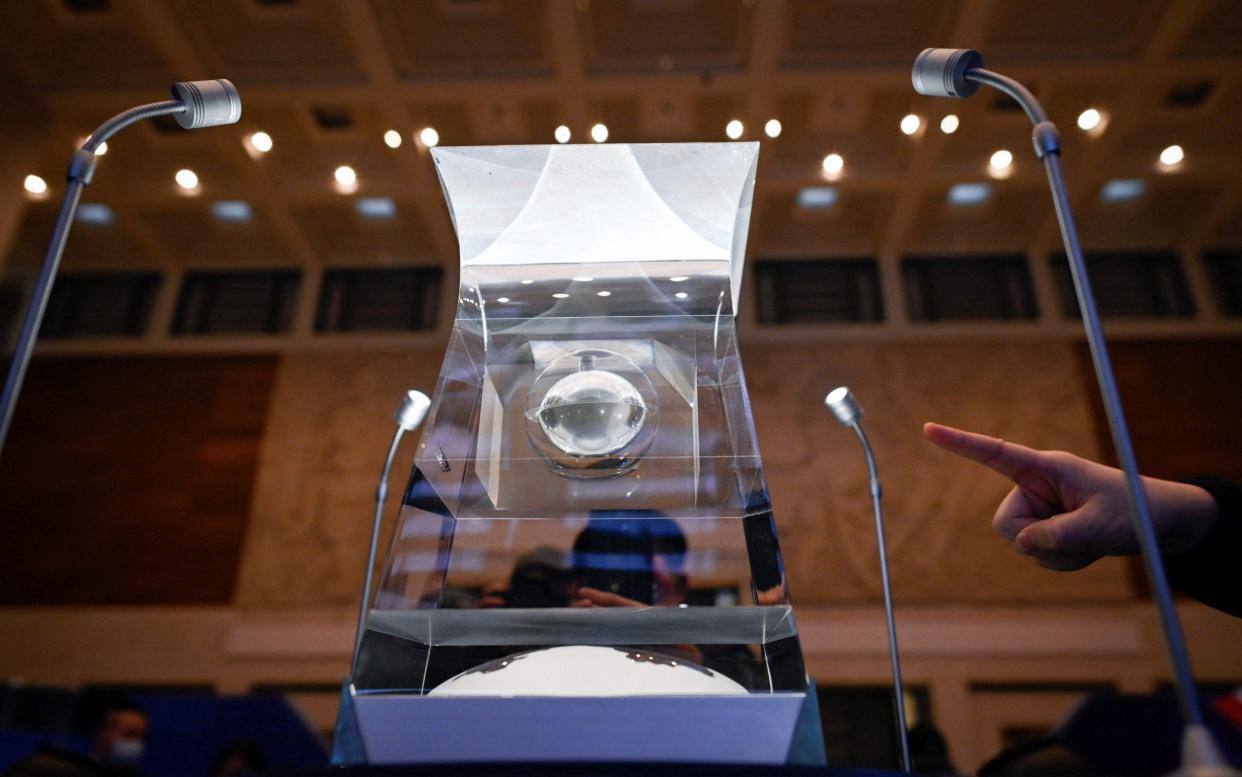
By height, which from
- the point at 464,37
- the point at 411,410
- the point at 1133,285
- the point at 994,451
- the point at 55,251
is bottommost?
the point at 994,451

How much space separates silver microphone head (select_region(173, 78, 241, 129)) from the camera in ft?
3.71

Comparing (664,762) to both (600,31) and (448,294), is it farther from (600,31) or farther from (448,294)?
(448,294)

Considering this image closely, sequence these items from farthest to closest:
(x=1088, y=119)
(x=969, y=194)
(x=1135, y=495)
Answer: (x=969, y=194) < (x=1088, y=119) < (x=1135, y=495)

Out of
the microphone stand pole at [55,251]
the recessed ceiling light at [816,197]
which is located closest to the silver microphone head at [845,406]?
the microphone stand pole at [55,251]

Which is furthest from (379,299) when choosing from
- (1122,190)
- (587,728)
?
(587,728)

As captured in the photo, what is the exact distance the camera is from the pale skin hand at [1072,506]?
2.72 feet

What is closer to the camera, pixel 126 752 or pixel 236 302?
pixel 126 752

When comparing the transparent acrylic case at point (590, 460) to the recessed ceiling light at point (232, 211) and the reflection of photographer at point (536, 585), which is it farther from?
the recessed ceiling light at point (232, 211)

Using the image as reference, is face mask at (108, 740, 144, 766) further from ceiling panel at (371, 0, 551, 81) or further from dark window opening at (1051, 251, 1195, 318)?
dark window opening at (1051, 251, 1195, 318)

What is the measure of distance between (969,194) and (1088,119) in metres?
0.83

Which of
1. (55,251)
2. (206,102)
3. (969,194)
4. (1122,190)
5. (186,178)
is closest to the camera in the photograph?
(55,251)

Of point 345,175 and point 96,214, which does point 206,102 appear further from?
point 96,214

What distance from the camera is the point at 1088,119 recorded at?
457cm

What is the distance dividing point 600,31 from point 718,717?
4.28 m
